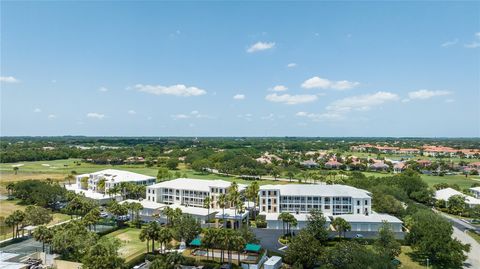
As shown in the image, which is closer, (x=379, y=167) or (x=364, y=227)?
(x=364, y=227)

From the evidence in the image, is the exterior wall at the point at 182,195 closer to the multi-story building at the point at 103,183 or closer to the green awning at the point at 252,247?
the multi-story building at the point at 103,183

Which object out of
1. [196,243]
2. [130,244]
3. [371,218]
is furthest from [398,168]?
[130,244]

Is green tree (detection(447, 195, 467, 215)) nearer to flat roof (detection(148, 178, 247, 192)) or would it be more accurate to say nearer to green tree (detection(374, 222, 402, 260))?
green tree (detection(374, 222, 402, 260))

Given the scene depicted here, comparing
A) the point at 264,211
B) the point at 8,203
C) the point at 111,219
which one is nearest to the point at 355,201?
the point at 264,211

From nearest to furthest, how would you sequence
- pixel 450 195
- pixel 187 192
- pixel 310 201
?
pixel 310 201 → pixel 187 192 → pixel 450 195

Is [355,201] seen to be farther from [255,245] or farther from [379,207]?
[255,245]

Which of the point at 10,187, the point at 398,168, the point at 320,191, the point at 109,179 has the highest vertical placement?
the point at 109,179

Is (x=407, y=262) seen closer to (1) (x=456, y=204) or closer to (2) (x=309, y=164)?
(1) (x=456, y=204)

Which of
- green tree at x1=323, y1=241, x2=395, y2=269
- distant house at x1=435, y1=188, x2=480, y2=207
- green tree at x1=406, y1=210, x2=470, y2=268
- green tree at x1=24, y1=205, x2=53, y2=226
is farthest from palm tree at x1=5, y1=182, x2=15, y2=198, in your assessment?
distant house at x1=435, y1=188, x2=480, y2=207

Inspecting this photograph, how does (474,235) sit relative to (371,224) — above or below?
below

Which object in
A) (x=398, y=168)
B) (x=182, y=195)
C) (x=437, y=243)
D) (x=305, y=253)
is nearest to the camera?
(x=305, y=253)
